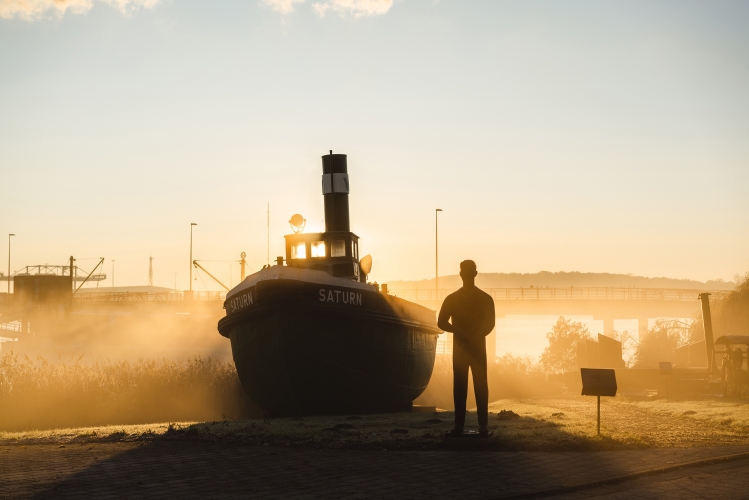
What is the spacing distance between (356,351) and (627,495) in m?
11.7

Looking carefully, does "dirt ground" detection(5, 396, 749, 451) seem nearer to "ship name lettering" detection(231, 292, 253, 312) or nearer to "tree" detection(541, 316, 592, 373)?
"ship name lettering" detection(231, 292, 253, 312)

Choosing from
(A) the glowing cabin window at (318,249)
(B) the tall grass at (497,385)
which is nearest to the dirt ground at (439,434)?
(A) the glowing cabin window at (318,249)

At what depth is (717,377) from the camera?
A: 29.6 metres

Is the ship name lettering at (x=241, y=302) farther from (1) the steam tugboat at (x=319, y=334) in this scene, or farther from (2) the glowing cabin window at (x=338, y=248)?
(2) the glowing cabin window at (x=338, y=248)

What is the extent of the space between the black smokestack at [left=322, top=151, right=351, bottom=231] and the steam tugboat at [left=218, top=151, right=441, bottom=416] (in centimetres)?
104

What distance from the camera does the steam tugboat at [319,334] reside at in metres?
17.8

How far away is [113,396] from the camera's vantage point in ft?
81.7

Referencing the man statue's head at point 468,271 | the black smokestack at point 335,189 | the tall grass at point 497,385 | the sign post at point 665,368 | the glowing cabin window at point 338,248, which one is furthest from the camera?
the tall grass at point 497,385

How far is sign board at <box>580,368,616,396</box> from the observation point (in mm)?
11539

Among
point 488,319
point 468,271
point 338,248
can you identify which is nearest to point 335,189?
point 338,248

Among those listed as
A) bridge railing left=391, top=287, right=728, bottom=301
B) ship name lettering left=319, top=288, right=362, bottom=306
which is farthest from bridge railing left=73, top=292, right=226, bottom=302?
ship name lettering left=319, top=288, right=362, bottom=306

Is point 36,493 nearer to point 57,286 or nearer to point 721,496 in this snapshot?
point 721,496

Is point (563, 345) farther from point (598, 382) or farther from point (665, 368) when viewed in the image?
point (598, 382)

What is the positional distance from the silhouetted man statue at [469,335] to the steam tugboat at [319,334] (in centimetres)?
759
